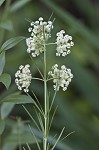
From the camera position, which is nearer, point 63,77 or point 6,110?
point 63,77

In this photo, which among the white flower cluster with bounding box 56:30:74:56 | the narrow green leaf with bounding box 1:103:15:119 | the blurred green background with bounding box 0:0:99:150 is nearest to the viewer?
the white flower cluster with bounding box 56:30:74:56

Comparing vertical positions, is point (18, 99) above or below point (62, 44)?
below

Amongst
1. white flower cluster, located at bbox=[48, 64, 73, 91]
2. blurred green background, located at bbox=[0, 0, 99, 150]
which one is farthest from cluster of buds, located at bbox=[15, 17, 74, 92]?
blurred green background, located at bbox=[0, 0, 99, 150]

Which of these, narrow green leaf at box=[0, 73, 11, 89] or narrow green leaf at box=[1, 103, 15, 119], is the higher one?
narrow green leaf at box=[0, 73, 11, 89]

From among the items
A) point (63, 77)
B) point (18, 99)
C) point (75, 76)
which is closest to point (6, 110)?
point (18, 99)

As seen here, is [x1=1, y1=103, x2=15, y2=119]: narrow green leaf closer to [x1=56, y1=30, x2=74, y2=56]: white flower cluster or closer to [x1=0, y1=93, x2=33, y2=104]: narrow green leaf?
[x1=0, y1=93, x2=33, y2=104]: narrow green leaf

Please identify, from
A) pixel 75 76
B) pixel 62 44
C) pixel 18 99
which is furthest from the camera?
pixel 75 76

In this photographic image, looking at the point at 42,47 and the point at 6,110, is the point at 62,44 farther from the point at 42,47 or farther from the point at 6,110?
the point at 6,110

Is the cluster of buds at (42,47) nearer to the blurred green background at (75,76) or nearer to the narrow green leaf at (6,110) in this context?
the narrow green leaf at (6,110)

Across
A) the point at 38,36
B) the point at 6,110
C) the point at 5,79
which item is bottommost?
the point at 6,110

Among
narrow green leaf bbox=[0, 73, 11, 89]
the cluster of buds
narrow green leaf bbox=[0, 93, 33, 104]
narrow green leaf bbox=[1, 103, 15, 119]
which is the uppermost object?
the cluster of buds

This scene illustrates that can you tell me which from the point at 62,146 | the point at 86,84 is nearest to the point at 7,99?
the point at 62,146
